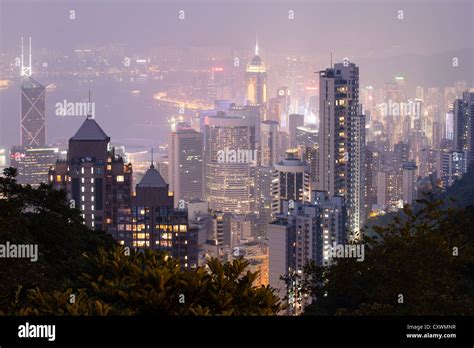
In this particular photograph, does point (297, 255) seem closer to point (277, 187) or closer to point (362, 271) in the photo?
point (277, 187)

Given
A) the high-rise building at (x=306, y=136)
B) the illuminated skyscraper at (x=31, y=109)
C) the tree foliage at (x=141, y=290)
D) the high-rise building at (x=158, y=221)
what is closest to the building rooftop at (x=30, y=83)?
the illuminated skyscraper at (x=31, y=109)

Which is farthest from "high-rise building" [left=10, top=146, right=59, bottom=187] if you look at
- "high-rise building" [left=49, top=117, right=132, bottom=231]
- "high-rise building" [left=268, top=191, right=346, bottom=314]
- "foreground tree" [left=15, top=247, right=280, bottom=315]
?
"foreground tree" [left=15, top=247, right=280, bottom=315]

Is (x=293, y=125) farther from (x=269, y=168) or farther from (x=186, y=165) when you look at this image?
(x=186, y=165)

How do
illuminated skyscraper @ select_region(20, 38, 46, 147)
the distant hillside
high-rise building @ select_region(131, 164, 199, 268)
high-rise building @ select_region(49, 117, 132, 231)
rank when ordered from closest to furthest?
illuminated skyscraper @ select_region(20, 38, 46, 147) < high-rise building @ select_region(49, 117, 132, 231) < high-rise building @ select_region(131, 164, 199, 268) < the distant hillside

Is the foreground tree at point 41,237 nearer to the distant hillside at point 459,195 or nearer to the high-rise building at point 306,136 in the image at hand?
the distant hillside at point 459,195

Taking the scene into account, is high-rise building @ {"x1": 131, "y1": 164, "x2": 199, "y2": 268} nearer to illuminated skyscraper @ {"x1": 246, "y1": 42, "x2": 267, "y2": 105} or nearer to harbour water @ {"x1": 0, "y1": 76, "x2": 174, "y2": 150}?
harbour water @ {"x1": 0, "y1": 76, "x2": 174, "y2": 150}

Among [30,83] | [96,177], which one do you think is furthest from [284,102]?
[30,83]
